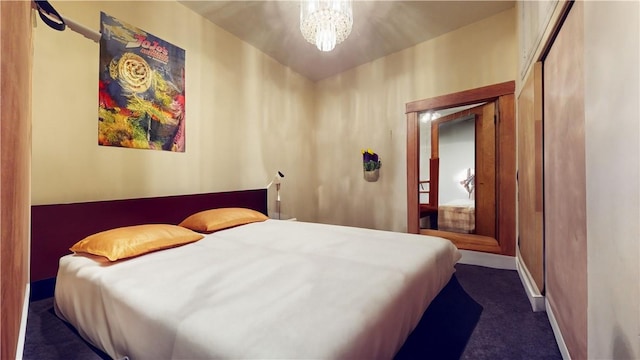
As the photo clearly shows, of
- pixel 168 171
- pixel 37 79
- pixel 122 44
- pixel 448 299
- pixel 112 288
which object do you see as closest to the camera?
pixel 112 288

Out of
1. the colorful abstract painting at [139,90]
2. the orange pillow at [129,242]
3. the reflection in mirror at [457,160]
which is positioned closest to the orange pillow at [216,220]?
the orange pillow at [129,242]

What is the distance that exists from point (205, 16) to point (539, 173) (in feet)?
11.2

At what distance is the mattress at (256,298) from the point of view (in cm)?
78

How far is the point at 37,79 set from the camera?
66.1 inches

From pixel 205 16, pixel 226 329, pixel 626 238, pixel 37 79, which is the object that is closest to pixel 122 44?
pixel 37 79

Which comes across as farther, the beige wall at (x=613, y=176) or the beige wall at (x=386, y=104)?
the beige wall at (x=386, y=104)

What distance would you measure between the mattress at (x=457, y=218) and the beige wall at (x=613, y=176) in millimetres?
3026

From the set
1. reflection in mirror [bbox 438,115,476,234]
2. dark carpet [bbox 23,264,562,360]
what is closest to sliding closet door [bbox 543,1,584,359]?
dark carpet [bbox 23,264,562,360]

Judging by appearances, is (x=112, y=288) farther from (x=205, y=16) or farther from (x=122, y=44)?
(x=205, y=16)

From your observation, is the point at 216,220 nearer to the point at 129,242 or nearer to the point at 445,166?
the point at 129,242

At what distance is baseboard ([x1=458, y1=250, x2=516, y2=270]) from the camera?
2615mm

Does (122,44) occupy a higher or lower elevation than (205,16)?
lower

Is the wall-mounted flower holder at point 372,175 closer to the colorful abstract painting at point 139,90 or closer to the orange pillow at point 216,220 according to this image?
the orange pillow at point 216,220

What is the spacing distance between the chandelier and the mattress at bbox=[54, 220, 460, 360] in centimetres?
164
